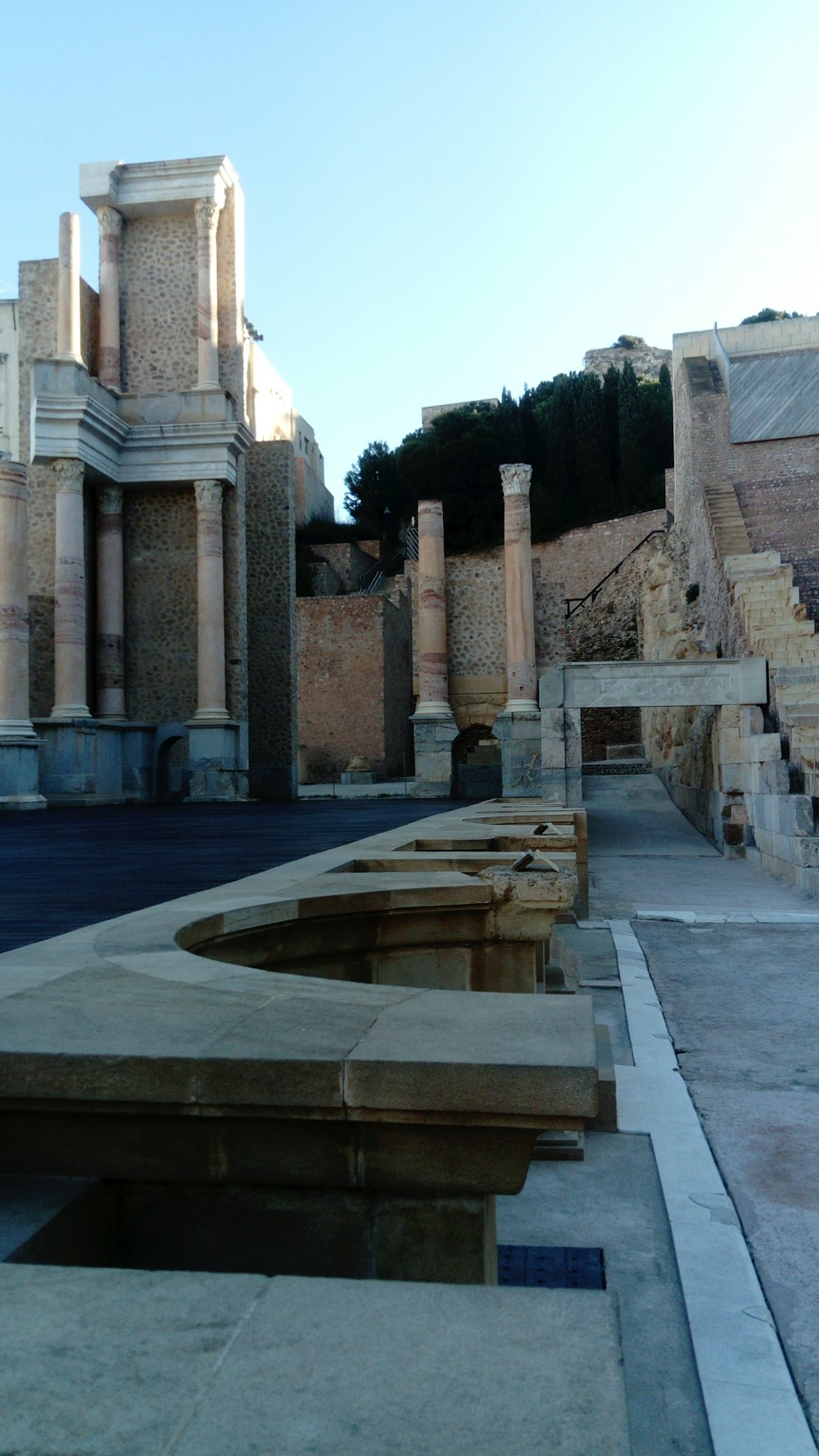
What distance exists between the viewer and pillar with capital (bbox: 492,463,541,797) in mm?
22719

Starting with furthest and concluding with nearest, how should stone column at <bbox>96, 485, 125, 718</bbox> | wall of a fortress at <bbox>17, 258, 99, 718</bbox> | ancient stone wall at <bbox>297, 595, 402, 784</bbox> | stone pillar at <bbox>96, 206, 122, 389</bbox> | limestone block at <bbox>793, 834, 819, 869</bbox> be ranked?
ancient stone wall at <bbox>297, 595, 402, 784</bbox> < stone pillar at <bbox>96, 206, 122, 389</bbox> < stone column at <bbox>96, 485, 125, 718</bbox> < wall of a fortress at <bbox>17, 258, 99, 718</bbox> < limestone block at <bbox>793, 834, 819, 869</bbox>

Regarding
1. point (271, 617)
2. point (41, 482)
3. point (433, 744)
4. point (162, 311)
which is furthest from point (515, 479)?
point (41, 482)

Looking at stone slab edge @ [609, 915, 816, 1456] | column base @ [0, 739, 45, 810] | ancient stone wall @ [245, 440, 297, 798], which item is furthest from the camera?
ancient stone wall @ [245, 440, 297, 798]

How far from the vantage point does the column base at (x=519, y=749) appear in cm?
2136

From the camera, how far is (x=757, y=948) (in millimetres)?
7738

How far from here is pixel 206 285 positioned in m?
23.7

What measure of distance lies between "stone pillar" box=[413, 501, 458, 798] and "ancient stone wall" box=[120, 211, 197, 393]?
613cm

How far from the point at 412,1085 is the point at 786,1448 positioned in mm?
943

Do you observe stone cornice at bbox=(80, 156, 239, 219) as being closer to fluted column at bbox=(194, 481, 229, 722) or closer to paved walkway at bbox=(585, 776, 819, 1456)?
fluted column at bbox=(194, 481, 229, 722)

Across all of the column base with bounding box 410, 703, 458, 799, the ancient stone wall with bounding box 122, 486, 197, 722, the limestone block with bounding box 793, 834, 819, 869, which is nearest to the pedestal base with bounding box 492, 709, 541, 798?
the column base with bounding box 410, 703, 458, 799

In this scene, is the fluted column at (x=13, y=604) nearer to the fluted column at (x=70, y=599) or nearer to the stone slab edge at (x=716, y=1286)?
the fluted column at (x=70, y=599)

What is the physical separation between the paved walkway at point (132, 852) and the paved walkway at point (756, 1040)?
234 cm

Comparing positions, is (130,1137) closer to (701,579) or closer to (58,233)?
(701,579)

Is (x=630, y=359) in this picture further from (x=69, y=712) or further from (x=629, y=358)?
(x=69, y=712)
